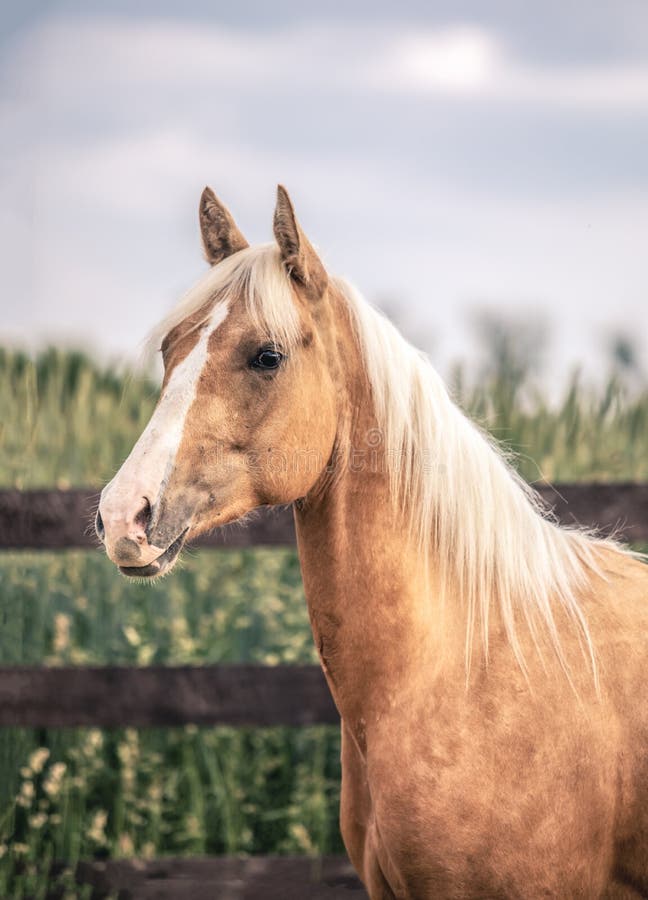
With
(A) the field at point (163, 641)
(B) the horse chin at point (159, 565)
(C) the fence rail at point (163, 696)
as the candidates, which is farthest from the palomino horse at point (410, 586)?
(A) the field at point (163, 641)

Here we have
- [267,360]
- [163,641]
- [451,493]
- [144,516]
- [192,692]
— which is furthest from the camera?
[163,641]

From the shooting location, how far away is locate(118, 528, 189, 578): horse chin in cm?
194

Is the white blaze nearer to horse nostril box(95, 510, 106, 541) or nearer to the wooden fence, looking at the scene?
horse nostril box(95, 510, 106, 541)

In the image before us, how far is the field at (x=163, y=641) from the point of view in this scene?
4.16 m

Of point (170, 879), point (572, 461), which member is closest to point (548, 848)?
point (170, 879)

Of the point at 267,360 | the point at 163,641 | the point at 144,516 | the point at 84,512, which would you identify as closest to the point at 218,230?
the point at 267,360

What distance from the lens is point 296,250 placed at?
215 cm

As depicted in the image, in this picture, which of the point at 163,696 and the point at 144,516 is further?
the point at 163,696

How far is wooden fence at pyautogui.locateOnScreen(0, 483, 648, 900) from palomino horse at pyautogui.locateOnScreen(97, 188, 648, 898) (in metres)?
1.31

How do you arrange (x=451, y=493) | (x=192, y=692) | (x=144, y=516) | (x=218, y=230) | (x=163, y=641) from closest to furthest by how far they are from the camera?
1. (x=144, y=516)
2. (x=451, y=493)
3. (x=218, y=230)
4. (x=192, y=692)
5. (x=163, y=641)

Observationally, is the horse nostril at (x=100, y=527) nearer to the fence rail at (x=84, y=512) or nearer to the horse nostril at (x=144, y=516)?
the horse nostril at (x=144, y=516)

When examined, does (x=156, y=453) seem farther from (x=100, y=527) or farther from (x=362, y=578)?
(x=362, y=578)

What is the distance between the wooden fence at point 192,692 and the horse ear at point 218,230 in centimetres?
158

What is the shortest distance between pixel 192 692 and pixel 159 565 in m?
1.87
